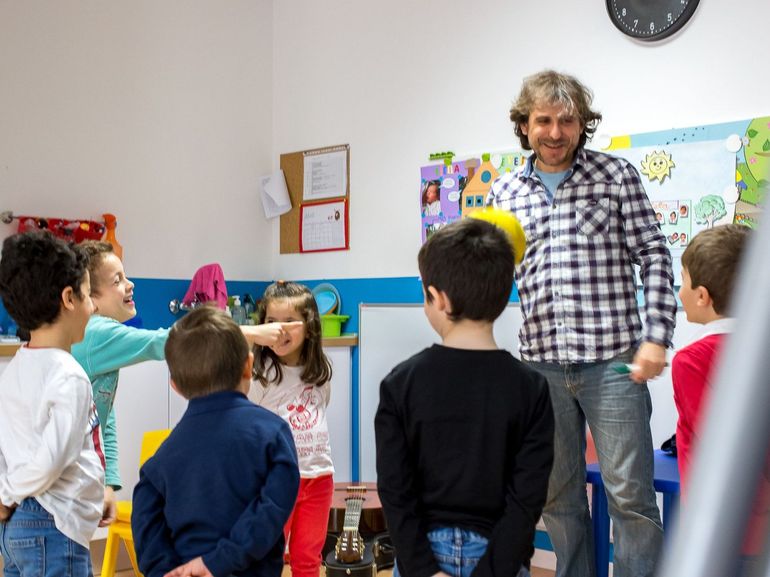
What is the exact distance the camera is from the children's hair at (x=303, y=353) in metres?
2.47

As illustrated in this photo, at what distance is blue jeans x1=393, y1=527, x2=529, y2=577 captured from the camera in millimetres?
1383

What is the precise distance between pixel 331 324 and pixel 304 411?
5.57ft

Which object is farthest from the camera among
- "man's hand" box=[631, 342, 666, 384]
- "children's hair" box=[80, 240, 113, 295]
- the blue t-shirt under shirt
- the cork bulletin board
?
the cork bulletin board

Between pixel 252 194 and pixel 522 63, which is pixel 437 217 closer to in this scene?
pixel 522 63

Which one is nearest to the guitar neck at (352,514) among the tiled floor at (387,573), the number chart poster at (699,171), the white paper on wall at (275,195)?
the tiled floor at (387,573)

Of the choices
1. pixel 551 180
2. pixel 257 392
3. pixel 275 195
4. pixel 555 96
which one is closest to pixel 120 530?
pixel 257 392

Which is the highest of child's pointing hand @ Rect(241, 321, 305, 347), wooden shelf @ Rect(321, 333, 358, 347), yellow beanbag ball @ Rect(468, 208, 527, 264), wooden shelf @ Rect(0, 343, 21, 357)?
yellow beanbag ball @ Rect(468, 208, 527, 264)

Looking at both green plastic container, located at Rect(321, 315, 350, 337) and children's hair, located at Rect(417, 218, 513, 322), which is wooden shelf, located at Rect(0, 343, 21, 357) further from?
children's hair, located at Rect(417, 218, 513, 322)

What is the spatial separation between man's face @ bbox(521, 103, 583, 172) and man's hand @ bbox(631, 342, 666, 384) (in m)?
0.49

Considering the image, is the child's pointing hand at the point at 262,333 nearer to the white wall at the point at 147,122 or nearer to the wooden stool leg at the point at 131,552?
the wooden stool leg at the point at 131,552

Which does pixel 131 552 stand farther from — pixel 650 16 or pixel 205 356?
pixel 650 16

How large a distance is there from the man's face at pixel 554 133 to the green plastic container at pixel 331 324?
7.40 ft

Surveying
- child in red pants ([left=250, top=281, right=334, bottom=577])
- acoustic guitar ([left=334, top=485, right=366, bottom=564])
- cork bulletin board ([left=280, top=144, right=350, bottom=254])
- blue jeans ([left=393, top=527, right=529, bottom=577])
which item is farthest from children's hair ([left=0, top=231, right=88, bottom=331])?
cork bulletin board ([left=280, top=144, right=350, bottom=254])

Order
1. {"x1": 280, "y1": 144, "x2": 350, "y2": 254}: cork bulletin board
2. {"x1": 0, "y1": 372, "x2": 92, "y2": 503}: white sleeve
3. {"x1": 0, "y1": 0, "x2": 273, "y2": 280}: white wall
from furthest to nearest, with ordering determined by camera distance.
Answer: {"x1": 280, "y1": 144, "x2": 350, "y2": 254}: cork bulletin board < {"x1": 0, "y1": 0, "x2": 273, "y2": 280}: white wall < {"x1": 0, "y1": 372, "x2": 92, "y2": 503}: white sleeve
